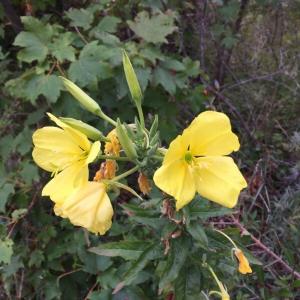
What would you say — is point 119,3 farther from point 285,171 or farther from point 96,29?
point 285,171

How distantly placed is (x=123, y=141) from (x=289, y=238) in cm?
152

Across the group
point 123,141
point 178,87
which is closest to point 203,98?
point 178,87

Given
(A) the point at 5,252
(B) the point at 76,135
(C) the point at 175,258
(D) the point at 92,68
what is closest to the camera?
(B) the point at 76,135

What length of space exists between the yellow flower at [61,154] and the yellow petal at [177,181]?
26 cm

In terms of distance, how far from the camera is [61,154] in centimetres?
108

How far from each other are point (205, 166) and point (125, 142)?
0.85 feet

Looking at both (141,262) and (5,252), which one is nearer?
(141,262)

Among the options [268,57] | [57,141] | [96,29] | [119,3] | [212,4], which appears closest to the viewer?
[57,141]

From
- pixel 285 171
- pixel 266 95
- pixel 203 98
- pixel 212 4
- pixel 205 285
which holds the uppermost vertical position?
pixel 212 4

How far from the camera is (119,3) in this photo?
8.53 ft

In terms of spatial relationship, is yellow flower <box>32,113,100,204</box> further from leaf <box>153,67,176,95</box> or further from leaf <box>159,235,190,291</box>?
leaf <box>153,67,176,95</box>

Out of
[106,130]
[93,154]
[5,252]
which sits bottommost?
[5,252]

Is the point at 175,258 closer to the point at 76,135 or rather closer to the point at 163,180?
the point at 163,180

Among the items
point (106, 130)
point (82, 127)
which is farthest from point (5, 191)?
point (82, 127)
